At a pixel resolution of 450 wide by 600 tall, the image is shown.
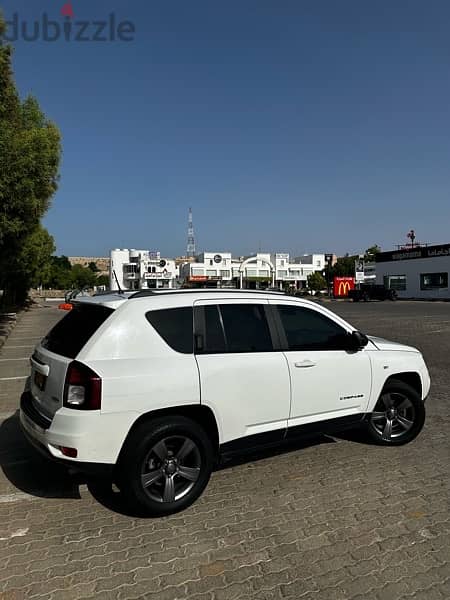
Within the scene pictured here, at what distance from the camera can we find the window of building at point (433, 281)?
154ft

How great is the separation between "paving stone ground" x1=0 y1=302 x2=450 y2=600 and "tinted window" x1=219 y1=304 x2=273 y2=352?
49.6 inches

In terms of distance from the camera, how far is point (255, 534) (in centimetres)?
322

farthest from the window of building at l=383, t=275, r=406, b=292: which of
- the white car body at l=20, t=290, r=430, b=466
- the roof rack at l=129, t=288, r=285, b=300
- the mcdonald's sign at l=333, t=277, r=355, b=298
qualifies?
the roof rack at l=129, t=288, r=285, b=300

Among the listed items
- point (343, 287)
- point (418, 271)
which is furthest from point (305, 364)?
point (343, 287)

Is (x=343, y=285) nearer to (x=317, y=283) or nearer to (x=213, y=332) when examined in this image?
A: (x=317, y=283)

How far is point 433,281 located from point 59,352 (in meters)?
50.7

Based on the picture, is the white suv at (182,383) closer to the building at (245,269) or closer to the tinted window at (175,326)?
the tinted window at (175,326)

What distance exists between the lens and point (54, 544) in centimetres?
313

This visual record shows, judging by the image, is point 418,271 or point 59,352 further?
point 418,271

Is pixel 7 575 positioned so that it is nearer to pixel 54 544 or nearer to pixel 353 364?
pixel 54 544

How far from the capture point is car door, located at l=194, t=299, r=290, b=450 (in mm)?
3619

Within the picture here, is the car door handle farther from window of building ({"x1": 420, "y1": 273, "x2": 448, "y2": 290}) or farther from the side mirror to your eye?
window of building ({"x1": 420, "y1": 273, "x2": 448, "y2": 290})

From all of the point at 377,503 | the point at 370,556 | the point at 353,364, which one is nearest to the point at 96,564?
the point at 370,556

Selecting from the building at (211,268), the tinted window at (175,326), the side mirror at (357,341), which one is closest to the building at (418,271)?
the side mirror at (357,341)
